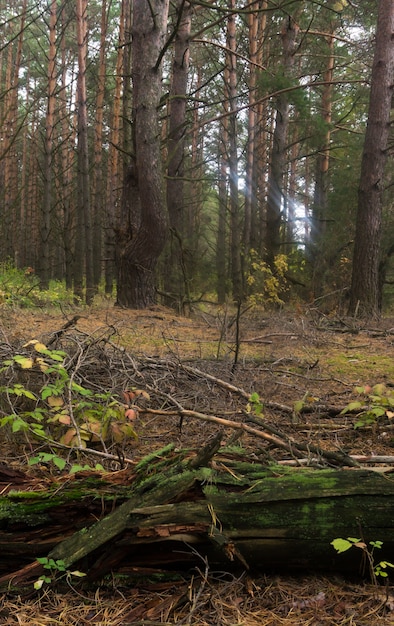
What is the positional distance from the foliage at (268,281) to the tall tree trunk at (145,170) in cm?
358

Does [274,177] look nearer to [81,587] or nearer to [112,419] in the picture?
[112,419]

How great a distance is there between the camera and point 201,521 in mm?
1533

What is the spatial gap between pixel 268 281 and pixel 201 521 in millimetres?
9903

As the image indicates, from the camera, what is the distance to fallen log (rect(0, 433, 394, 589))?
152 cm

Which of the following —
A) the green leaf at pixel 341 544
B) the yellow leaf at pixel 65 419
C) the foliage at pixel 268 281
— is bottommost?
the green leaf at pixel 341 544

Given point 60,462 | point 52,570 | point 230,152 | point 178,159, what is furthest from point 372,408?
point 230,152

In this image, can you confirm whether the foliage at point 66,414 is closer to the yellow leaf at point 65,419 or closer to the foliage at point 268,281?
the yellow leaf at point 65,419

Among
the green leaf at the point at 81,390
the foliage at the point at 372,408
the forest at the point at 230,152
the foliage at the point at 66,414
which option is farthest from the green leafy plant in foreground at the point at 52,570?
the forest at the point at 230,152

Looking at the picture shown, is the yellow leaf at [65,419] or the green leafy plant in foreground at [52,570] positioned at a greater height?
the yellow leaf at [65,419]

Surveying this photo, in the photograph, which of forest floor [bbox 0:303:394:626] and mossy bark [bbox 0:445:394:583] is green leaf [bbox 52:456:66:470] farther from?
forest floor [bbox 0:303:394:626]

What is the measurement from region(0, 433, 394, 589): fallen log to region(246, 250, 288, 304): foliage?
369 inches

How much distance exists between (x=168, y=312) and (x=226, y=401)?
17.2 feet

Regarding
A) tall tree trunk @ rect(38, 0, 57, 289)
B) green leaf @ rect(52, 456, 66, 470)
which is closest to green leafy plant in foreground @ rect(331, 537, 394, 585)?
green leaf @ rect(52, 456, 66, 470)

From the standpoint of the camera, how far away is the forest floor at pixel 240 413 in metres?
1.40
